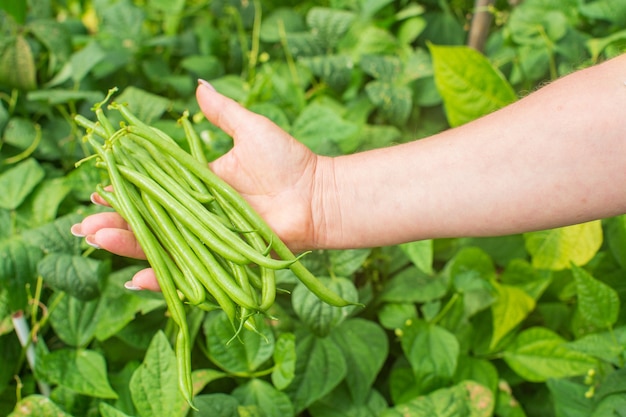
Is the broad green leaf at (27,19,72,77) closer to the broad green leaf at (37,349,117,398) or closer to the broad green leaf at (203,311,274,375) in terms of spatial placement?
the broad green leaf at (37,349,117,398)

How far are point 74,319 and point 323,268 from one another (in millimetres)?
680

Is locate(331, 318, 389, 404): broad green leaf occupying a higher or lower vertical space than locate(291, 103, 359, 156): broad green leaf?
lower

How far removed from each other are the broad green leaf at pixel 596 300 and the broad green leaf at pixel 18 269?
1421 millimetres

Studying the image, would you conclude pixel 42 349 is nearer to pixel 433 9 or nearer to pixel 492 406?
pixel 492 406

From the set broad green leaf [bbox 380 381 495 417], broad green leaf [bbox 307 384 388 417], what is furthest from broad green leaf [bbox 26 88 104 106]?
broad green leaf [bbox 380 381 495 417]

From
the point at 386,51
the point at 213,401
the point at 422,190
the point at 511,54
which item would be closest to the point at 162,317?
the point at 213,401

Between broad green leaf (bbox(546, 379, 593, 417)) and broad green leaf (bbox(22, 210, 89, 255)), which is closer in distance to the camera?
broad green leaf (bbox(546, 379, 593, 417))

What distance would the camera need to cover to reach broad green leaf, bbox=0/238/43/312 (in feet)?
5.01

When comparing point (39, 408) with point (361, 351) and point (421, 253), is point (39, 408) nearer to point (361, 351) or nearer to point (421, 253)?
point (361, 351)

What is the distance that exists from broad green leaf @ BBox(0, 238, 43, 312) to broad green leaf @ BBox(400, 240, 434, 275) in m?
1.01

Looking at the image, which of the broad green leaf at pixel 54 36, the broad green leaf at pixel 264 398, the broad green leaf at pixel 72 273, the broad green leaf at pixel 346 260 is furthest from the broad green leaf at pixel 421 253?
the broad green leaf at pixel 54 36

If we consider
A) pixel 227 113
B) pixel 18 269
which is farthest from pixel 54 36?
pixel 227 113

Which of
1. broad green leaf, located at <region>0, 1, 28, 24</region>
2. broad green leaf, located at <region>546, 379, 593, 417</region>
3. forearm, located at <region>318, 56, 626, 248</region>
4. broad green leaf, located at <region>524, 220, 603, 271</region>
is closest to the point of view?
forearm, located at <region>318, 56, 626, 248</region>

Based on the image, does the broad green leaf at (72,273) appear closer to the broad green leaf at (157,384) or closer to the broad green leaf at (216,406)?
the broad green leaf at (157,384)
